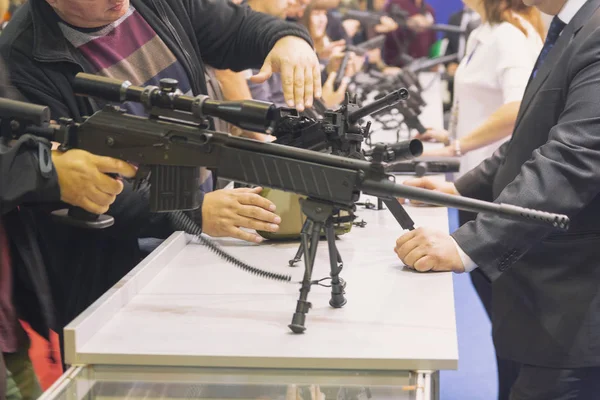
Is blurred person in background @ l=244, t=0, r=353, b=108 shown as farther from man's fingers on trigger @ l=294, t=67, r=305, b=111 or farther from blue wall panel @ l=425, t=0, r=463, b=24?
blue wall panel @ l=425, t=0, r=463, b=24

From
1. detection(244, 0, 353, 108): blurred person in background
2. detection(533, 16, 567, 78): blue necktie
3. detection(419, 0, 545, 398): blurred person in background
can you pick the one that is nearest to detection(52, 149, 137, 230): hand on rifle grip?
detection(533, 16, 567, 78): blue necktie

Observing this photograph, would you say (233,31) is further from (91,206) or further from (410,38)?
Answer: (410,38)

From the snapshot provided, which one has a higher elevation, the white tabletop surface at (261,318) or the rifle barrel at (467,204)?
the rifle barrel at (467,204)

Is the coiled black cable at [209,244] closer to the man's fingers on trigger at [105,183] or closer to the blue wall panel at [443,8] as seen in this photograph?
the man's fingers on trigger at [105,183]

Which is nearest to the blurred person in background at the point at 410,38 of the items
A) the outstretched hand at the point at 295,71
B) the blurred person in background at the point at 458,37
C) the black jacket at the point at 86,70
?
the blurred person in background at the point at 458,37

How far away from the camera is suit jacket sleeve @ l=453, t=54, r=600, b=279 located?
1.78 metres

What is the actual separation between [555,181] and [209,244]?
0.82m

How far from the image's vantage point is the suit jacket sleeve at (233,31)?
2.27 m

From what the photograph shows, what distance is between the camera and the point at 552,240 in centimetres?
192

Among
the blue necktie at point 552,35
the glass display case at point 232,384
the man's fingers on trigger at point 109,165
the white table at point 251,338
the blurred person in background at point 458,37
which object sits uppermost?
the blurred person in background at point 458,37

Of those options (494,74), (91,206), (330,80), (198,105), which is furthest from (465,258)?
(330,80)

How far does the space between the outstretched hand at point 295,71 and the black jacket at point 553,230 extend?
500 millimetres

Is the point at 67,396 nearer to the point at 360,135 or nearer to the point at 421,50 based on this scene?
the point at 360,135

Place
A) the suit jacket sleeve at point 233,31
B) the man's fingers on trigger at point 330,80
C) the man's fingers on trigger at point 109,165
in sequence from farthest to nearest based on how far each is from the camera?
1. the man's fingers on trigger at point 330,80
2. the suit jacket sleeve at point 233,31
3. the man's fingers on trigger at point 109,165
